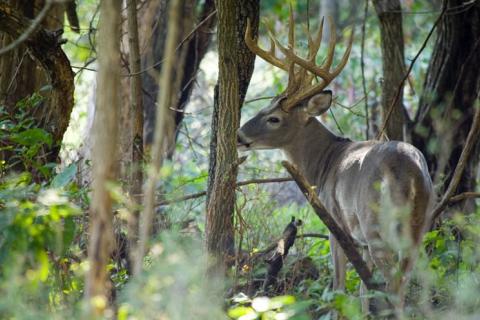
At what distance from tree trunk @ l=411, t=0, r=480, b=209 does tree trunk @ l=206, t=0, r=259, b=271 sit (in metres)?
2.51

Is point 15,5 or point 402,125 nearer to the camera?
point 15,5

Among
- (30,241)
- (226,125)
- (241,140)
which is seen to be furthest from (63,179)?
(241,140)

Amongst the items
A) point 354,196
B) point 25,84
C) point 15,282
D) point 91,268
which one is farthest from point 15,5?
point 91,268

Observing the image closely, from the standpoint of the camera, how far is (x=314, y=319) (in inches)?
223

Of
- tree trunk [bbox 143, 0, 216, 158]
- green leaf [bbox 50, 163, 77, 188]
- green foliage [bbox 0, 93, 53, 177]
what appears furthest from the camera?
tree trunk [bbox 143, 0, 216, 158]

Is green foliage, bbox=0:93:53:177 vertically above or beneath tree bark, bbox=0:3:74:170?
beneath

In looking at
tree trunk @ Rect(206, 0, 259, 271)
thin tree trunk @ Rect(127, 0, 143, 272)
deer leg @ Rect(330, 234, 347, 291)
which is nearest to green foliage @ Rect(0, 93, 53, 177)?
thin tree trunk @ Rect(127, 0, 143, 272)

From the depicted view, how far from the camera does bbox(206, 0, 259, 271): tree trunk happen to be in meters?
5.62

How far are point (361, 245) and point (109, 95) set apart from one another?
378cm

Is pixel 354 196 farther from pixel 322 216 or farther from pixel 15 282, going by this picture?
pixel 15 282

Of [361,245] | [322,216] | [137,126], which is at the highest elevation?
[137,126]

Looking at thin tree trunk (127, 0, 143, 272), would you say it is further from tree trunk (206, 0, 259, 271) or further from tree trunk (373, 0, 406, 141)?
tree trunk (373, 0, 406, 141)

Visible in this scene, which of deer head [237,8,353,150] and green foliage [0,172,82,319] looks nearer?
green foliage [0,172,82,319]

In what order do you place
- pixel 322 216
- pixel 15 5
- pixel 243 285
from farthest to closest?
pixel 15 5 < pixel 243 285 < pixel 322 216
